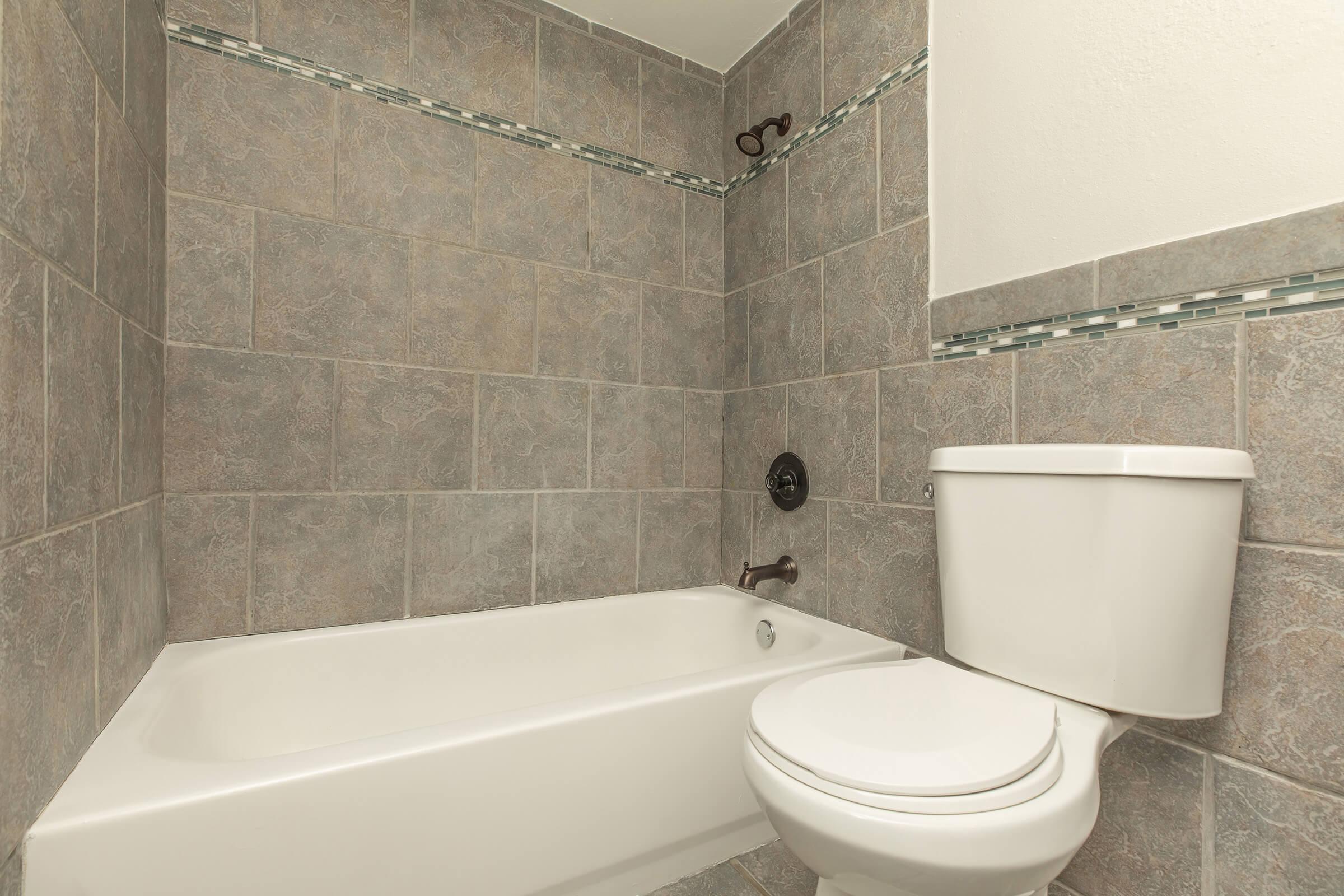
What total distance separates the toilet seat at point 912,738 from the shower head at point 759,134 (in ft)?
5.09

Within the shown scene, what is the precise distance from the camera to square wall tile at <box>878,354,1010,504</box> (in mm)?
1261

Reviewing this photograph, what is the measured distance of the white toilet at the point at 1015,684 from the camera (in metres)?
0.71

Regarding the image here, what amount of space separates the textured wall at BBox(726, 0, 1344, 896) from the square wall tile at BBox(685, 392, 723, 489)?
248 millimetres

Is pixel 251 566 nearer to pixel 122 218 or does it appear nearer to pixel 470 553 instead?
pixel 470 553

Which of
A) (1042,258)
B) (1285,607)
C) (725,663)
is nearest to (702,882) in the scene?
(725,663)

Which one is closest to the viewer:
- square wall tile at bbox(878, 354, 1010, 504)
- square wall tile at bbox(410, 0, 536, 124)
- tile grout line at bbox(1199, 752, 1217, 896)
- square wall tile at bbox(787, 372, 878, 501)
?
tile grout line at bbox(1199, 752, 1217, 896)

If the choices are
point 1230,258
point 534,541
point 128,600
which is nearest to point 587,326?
Answer: point 534,541

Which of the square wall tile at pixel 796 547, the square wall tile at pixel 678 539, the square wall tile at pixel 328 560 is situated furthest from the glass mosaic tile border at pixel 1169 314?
the square wall tile at pixel 328 560

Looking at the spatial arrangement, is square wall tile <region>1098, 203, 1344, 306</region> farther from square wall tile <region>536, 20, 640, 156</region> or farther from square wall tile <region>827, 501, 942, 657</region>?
square wall tile <region>536, 20, 640, 156</region>

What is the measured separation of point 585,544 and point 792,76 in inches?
60.6

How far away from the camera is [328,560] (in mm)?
1540

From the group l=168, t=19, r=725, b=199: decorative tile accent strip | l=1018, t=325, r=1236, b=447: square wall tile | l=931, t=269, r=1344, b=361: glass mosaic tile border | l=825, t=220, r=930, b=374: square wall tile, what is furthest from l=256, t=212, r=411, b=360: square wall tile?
l=1018, t=325, r=1236, b=447: square wall tile

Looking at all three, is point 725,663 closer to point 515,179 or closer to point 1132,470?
point 1132,470

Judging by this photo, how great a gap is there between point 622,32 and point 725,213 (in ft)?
2.09
